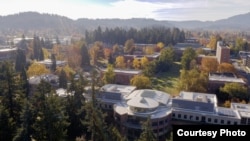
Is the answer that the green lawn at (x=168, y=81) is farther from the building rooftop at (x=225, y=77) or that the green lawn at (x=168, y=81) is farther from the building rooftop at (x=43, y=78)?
the building rooftop at (x=43, y=78)

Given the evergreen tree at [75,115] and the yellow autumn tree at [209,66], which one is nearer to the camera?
the evergreen tree at [75,115]

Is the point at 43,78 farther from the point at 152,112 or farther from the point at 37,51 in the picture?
the point at 37,51

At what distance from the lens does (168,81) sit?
57031 millimetres

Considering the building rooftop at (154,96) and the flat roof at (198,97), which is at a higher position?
the building rooftop at (154,96)

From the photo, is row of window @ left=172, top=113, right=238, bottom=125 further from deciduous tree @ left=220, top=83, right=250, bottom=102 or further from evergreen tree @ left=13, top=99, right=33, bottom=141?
evergreen tree @ left=13, top=99, right=33, bottom=141

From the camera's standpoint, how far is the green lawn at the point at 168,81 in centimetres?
5102

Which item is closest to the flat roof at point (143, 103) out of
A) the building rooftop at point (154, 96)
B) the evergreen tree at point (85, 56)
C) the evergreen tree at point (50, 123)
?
the building rooftop at point (154, 96)

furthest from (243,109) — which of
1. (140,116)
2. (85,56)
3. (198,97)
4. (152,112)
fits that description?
(85,56)

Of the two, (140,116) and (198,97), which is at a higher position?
(198,97)

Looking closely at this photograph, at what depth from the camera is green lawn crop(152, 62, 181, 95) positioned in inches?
2008

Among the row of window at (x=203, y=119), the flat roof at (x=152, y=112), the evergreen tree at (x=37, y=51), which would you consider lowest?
the row of window at (x=203, y=119)

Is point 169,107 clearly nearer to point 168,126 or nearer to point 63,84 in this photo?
point 168,126

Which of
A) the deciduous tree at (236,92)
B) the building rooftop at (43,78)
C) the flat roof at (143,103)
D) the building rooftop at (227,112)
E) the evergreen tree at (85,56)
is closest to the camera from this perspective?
the flat roof at (143,103)

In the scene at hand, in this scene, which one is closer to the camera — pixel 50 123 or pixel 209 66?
pixel 50 123
